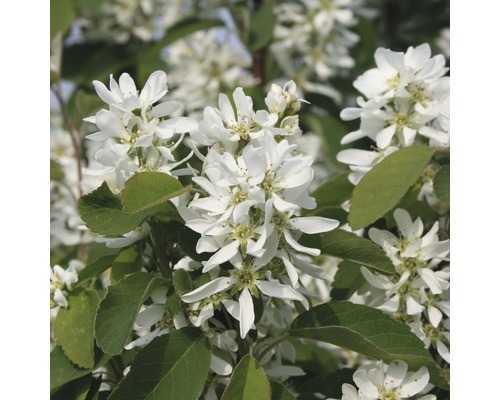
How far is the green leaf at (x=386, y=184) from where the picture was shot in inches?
54.8

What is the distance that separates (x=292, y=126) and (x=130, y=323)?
407 millimetres

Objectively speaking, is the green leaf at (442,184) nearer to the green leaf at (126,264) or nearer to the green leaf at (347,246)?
the green leaf at (347,246)

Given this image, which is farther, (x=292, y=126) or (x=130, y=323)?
(x=292, y=126)

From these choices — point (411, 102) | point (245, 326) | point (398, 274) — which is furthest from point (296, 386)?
point (411, 102)

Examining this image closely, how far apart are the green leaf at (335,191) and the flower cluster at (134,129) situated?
409 mm

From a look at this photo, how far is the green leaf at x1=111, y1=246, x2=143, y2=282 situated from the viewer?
1.39 metres

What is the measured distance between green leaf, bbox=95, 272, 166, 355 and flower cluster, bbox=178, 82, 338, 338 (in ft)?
0.23

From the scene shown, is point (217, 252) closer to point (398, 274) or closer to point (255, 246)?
point (255, 246)

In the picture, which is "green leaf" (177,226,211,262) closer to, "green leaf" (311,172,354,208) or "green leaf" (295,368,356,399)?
"green leaf" (295,368,356,399)

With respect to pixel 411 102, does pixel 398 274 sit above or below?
below

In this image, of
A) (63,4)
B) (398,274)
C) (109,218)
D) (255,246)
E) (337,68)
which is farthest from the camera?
(337,68)

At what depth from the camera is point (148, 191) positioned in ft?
4.06

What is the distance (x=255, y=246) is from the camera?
1184 millimetres

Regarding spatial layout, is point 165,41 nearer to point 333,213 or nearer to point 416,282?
point 333,213
